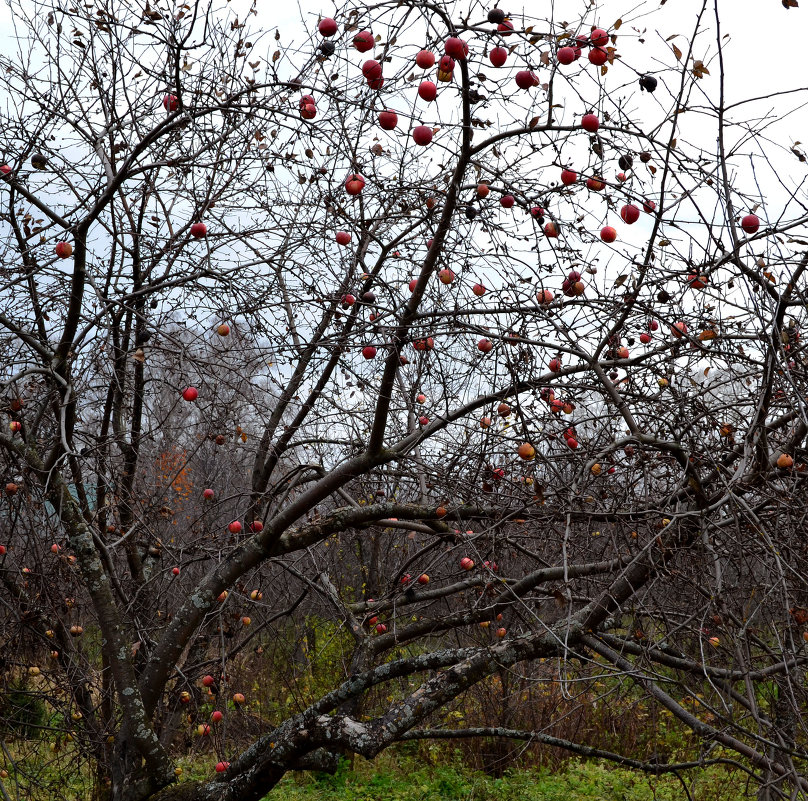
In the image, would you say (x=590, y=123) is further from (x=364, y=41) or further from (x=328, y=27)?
(x=328, y=27)

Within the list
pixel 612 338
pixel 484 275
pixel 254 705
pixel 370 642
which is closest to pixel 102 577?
pixel 370 642

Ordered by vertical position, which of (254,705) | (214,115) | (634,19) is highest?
(214,115)

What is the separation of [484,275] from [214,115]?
1.76 metres

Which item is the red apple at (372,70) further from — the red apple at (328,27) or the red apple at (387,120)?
the red apple at (328,27)

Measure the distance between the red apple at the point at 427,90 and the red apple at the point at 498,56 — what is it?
201 millimetres

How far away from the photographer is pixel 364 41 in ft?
7.88

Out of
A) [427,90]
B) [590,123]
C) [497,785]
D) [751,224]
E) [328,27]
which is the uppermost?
[328,27]

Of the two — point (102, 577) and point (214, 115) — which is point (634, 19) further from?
point (102, 577)

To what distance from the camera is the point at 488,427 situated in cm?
300

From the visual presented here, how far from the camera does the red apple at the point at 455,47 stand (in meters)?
2.29

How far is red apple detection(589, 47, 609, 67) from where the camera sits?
245 centimetres

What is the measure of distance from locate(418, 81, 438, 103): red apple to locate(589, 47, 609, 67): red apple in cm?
50

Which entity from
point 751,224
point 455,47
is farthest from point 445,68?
point 751,224

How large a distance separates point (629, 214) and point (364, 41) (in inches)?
Result: 41.2
